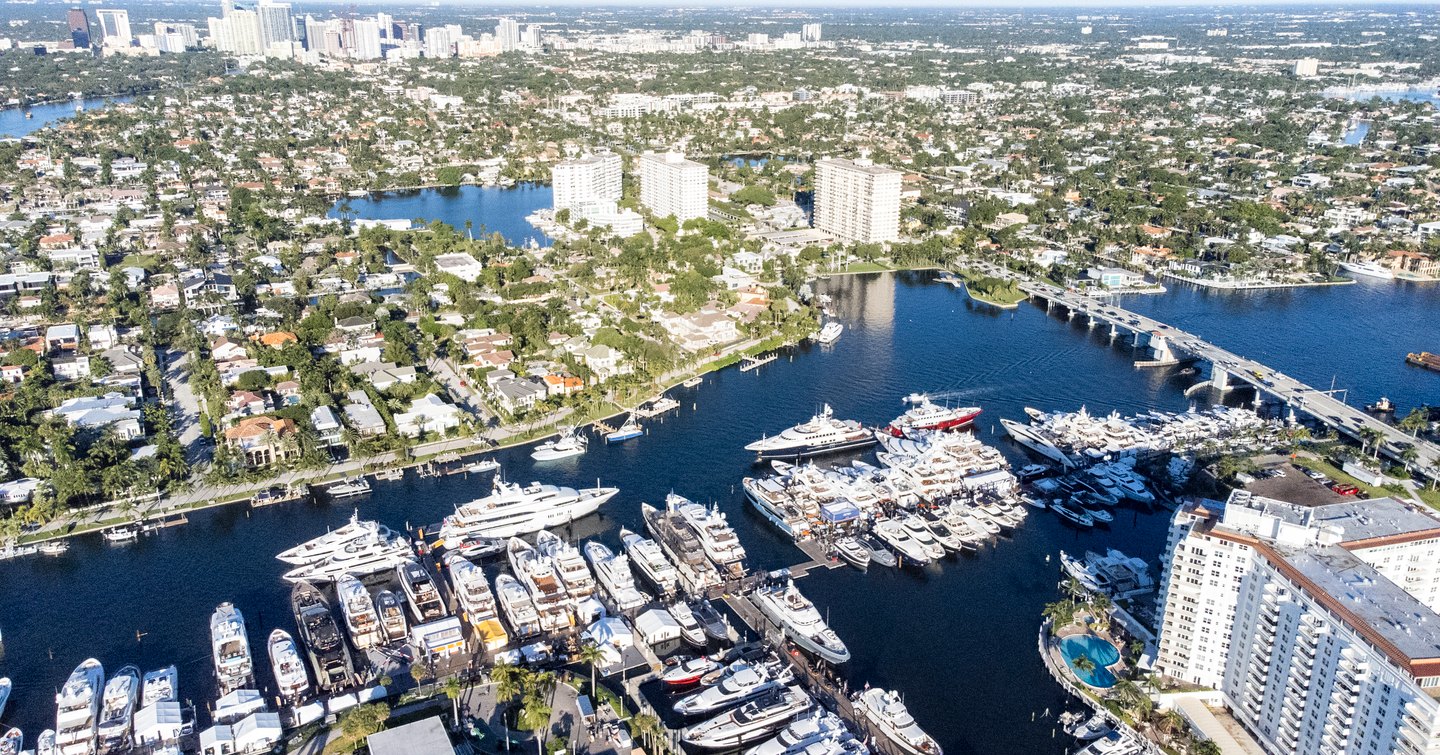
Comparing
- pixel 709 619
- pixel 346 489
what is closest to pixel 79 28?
pixel 346 489

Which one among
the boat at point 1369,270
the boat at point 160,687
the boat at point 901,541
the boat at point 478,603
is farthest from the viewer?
the boat at point 1369,270

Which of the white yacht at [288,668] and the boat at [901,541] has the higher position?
the white yacht at [288,668]

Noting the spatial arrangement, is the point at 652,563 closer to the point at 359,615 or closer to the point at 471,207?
the point at 359,615

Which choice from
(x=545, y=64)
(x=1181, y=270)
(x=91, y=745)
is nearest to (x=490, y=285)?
(x=91, y=745)

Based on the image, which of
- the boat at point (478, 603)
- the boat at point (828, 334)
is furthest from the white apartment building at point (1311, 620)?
the boat at point (828, 334)

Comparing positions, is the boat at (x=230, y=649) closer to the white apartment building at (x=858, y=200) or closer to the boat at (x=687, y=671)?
the boat at (x=687, y=671)

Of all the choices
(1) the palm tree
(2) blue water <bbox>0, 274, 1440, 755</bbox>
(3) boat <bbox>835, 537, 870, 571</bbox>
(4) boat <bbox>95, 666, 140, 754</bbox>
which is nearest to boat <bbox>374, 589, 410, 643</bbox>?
(2) blue water <bbox>0, 274, 1440, 755</bbox>

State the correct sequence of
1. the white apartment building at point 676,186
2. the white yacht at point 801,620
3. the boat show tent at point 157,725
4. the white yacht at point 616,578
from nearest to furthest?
the boat show tent at point 157,725
the white yacht at point 801,620
the white yacht at point 616,578
the white apartment building at point 676,186
